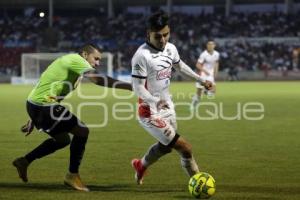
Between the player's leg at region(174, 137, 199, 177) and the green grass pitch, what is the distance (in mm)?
304

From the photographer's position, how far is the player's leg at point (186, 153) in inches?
319

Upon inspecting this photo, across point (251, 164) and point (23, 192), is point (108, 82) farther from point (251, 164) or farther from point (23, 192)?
point (251, 164)

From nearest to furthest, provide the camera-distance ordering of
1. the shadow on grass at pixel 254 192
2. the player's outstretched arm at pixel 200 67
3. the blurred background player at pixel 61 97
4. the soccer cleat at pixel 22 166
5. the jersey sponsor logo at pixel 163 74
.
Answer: the shadow on grass at pixel 254 192 → the jersey sponsor logo at pixel 163 74 → the blurred background player at pixel 61 97 → the soccer cleat at pixel 22 166 → the player's outstretched arm at pixel 200 67

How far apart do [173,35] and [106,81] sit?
56003 mm

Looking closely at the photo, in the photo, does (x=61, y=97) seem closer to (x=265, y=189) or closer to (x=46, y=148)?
(x=46, y=148)

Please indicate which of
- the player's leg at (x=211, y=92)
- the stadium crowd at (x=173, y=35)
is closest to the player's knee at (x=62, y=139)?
the player's leg at (x=211, y=92)

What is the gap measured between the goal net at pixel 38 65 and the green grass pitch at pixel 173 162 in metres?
27.8

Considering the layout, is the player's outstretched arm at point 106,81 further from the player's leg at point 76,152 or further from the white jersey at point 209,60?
the white jersey at point 209,60

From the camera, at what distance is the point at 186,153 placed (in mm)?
8188

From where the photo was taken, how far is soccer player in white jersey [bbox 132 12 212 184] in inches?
313

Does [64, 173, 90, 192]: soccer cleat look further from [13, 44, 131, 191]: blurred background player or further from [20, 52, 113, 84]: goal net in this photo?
[20, 52, 113, 84]: goal net

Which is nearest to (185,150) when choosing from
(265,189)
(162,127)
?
(162,127)

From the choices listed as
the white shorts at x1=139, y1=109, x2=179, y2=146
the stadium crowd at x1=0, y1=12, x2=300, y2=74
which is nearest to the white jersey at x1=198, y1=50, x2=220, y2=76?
the white shorts at x1=139, y1=109, x2=179, y2=146

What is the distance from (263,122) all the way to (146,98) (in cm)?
1078
